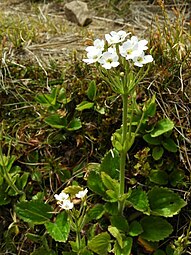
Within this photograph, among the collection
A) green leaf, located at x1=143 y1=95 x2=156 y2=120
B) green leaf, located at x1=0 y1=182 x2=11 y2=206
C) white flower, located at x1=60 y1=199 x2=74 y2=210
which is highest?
green leaf, located at x1=143 y1=95 x2=156 y2=120

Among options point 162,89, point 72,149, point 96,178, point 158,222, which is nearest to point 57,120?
point 72,149

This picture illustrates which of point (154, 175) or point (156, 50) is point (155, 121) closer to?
point (154, 175)

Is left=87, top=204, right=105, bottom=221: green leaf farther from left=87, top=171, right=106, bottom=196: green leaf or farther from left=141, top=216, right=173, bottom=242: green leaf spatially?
left=141, top=216, right=173, bottom=242: green leaf

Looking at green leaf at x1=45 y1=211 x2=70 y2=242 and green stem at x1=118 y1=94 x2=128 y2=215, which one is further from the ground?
green stem at x1=118 y1=94 x2=128 y2=215

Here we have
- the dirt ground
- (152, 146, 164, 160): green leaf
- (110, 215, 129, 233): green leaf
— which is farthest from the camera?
the dirt ground

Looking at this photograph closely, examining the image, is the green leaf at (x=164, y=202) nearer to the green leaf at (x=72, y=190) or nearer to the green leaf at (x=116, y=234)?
the green leaf at (x=116, y=234)

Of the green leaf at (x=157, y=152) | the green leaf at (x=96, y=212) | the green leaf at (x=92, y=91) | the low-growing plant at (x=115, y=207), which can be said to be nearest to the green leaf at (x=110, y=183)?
the low-growing plant at (x=115, y=207)

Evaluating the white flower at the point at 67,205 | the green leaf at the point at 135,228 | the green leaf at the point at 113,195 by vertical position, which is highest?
the white flower at the point at 67,205

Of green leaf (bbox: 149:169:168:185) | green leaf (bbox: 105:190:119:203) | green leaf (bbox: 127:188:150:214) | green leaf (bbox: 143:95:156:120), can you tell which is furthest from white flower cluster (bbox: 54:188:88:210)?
green leaf (bbox: 143:95:156:120)

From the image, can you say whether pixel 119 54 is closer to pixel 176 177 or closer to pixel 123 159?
pixel 123 159
